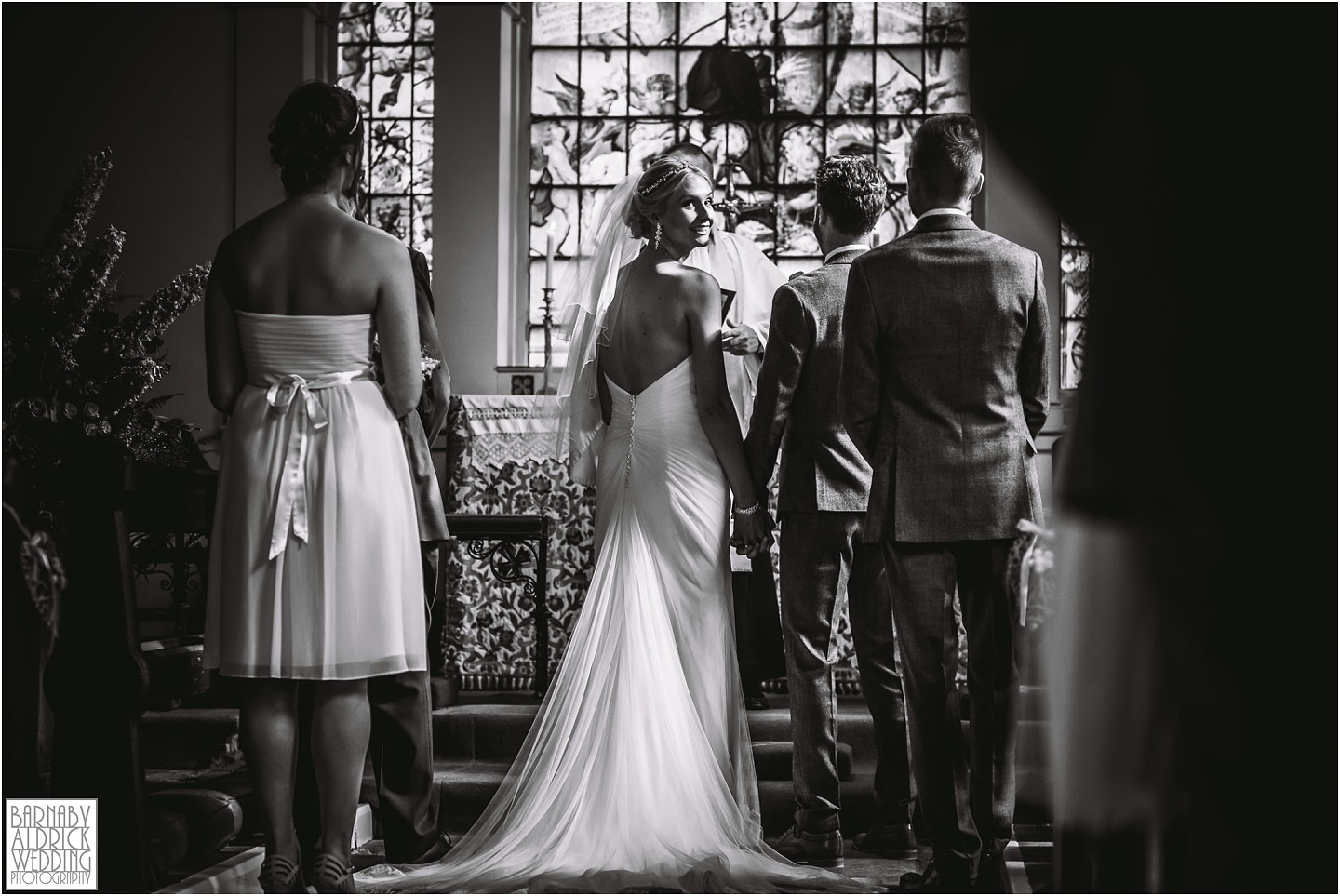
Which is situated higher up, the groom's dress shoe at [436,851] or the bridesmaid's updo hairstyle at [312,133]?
the bridesmaid's updo hairstyle at [312,133]

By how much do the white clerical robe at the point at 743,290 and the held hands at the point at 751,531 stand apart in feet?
2.13

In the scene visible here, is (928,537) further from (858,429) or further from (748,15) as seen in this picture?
(748,15)

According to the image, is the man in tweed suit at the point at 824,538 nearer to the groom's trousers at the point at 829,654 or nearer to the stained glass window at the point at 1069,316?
the groom's trousers at the point at 829,654

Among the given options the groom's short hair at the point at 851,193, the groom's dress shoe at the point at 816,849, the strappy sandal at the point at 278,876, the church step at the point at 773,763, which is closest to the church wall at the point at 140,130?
the church step at the point at 773,763

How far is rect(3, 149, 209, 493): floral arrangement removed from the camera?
11.5 ft

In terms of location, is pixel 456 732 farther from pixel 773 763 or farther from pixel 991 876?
pixel 991 876

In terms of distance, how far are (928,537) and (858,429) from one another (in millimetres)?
328

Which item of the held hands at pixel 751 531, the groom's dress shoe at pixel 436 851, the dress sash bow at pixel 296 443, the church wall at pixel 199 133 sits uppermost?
the church wall at pixel 199 133

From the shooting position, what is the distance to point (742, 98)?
8469 mm

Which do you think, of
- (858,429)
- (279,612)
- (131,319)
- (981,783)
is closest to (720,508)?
(858,429)

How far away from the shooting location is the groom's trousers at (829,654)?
140 inches

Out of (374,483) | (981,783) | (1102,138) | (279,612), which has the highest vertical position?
(1102,138)

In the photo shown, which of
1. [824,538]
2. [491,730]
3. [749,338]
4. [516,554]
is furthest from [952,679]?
[516,554]

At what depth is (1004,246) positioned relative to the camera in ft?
9.93
